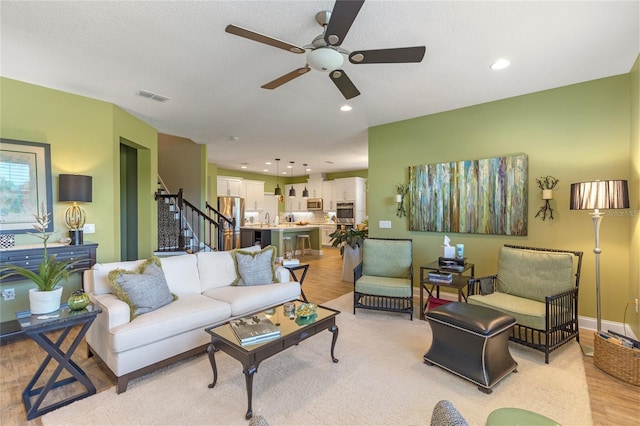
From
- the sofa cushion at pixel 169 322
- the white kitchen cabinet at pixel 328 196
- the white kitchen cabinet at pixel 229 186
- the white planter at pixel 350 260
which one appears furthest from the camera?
the white kitchen cabinet at pixel 328 196

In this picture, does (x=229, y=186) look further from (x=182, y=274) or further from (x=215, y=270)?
(x=182, y=274)

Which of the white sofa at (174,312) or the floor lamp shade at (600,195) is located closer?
the white sofa at (174,312)

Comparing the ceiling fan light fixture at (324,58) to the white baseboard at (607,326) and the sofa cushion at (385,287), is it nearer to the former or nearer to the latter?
the sofa cushion at (385,287)

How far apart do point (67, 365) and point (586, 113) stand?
553 centimetres

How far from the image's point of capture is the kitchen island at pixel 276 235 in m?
7.69

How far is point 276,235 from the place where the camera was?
→ 7.70 m

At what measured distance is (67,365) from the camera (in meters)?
2.12

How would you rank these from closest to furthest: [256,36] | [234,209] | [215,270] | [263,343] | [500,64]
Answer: [256,36]
[263,343]
[500,64]
[215,270]
[234,209]

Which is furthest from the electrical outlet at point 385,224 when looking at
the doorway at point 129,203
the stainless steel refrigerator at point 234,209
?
the stainless steel refrigerator at point 234,209

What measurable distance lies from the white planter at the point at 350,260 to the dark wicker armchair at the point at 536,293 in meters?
2.67

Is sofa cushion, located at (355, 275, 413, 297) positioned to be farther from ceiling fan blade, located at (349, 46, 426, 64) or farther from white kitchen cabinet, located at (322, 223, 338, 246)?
white kitchen cabinet, located at (322, 223, 338, 246)

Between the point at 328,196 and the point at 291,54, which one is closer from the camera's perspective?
the point at 291,54

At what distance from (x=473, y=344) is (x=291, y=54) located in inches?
117

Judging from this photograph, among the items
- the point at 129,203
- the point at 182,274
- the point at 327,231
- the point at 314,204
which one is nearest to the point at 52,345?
the point at 182,274
